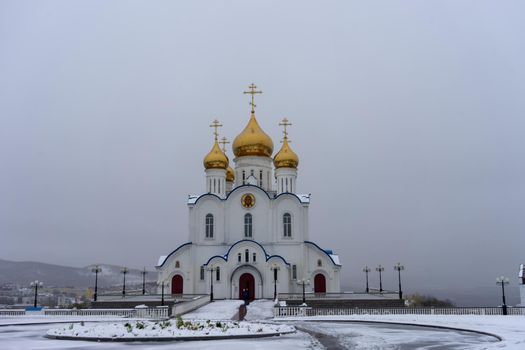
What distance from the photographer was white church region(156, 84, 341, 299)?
46.1 meters

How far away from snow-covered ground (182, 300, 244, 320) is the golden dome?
16.9 metres

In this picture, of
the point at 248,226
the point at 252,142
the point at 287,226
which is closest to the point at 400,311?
the point at 287,226

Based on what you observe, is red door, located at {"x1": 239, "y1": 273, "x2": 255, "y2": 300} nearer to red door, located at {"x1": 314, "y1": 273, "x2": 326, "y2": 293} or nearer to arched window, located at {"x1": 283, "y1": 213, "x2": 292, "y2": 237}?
arched window, located at {"x1": 283, "y1": 213, "x2": 292, "y2": 237}

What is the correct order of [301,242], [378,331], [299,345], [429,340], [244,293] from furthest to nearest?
[301,242], [244,293], [378,331], [429,340], [299,345]

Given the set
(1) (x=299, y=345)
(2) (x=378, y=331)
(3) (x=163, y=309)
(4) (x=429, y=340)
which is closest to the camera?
(1) (x=299, y=345)

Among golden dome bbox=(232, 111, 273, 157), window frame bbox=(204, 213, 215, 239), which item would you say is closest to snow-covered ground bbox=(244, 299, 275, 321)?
window frame bbox=(204, 213, 215, 239)

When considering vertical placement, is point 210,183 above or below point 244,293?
above

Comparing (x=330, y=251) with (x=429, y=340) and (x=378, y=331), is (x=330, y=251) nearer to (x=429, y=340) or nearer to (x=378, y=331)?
(x=378, y=331)

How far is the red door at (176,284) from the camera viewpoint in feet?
161

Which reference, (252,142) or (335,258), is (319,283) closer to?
(335,258)

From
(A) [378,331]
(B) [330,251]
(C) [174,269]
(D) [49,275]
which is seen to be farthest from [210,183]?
(D) [49,275]

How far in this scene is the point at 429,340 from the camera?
17.4 meters

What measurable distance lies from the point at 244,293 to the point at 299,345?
30.2m

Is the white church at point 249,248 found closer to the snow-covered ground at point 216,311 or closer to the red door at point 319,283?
the red door at point 319,283
